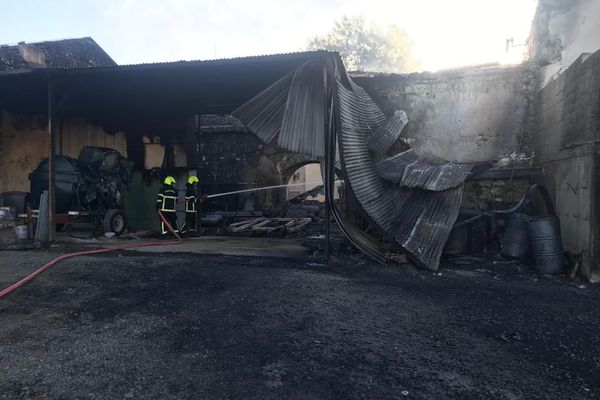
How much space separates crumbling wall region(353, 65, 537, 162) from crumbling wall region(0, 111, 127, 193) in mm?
7190

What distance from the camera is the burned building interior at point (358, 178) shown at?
15.6 feet

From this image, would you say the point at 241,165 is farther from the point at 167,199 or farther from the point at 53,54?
the point at 53,54

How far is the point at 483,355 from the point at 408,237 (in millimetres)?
3020

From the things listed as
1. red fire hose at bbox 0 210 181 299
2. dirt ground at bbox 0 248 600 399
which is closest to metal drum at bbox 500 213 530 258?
dirt ground at bbox 0 248 600 399

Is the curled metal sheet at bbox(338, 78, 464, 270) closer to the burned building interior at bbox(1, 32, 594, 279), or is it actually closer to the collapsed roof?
the burned building interior at bbox(1, 32, 594, 279)

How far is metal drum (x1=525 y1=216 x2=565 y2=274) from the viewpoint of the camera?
5.77m

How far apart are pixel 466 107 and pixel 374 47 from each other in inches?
1248

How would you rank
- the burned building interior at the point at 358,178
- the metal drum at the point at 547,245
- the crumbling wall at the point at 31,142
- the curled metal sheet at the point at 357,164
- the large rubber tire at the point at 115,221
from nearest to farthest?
1. the burned building interior at the point at 358,178
2. the metal drum at the point at 547,245
3. the curled metal sheet at the point at 357,164
4. the large rubber tire at the point at 115,221
5. the crumbling wall at the point at 31,142

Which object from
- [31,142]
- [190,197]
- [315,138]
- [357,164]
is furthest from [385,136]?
[31,142]

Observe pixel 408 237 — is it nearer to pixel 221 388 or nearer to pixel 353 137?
pixel 353 137

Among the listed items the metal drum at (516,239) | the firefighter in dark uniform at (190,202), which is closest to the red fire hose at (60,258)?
the firefighter in dark uniform at (190,202)

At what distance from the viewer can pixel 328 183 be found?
6434mm

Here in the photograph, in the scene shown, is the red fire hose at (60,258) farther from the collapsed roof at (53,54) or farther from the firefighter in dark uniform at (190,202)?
the collapsed roof at (53,54)

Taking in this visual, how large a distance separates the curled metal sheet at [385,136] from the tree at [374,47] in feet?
104
